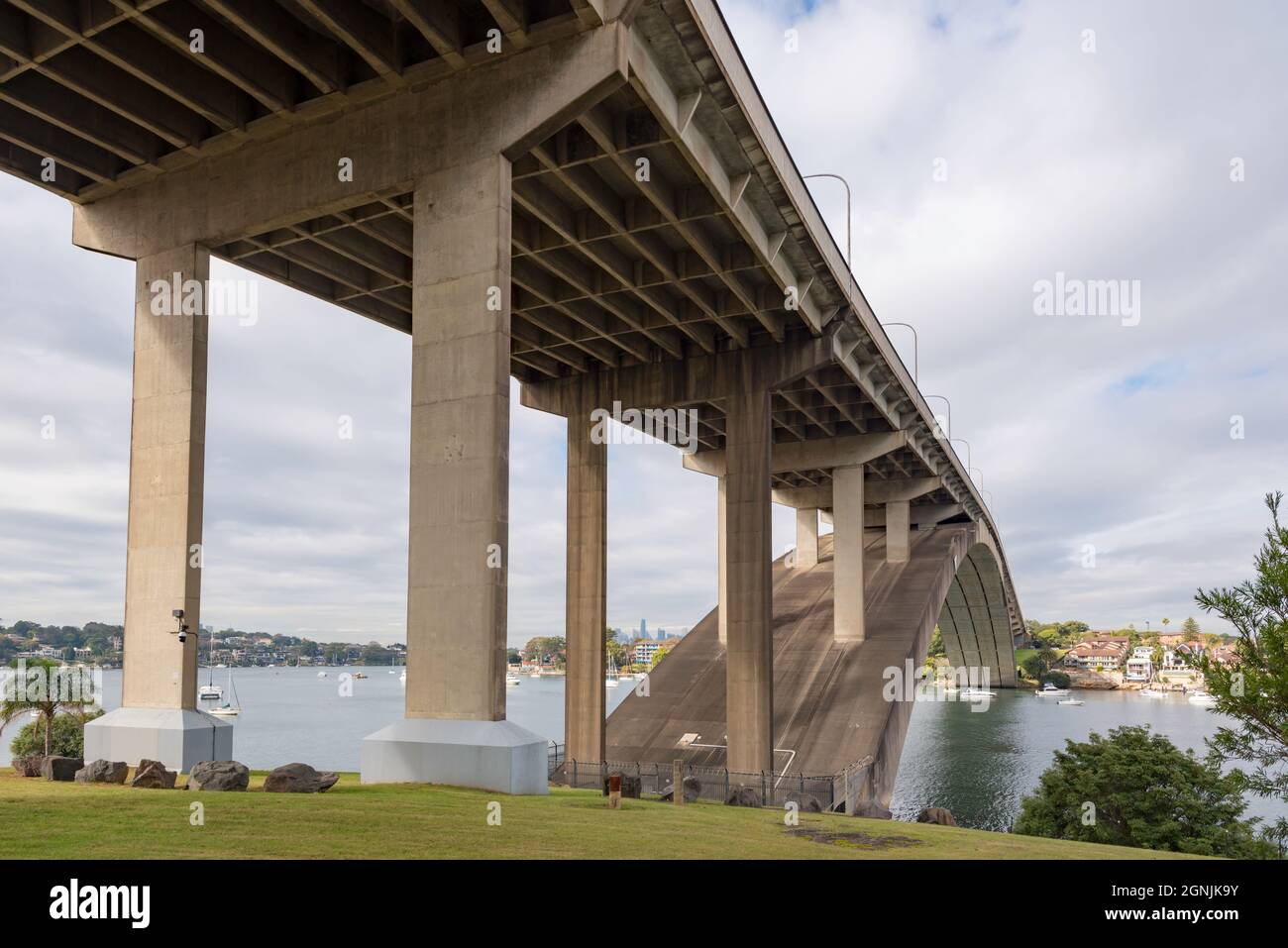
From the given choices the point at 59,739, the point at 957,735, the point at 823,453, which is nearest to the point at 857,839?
the point at 59,739

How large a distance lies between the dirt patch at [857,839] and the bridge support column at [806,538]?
58700 mm

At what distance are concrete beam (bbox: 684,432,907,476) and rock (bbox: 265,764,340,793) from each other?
4549cm

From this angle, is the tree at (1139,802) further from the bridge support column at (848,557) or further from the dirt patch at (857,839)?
the bridge support column at (848,557)

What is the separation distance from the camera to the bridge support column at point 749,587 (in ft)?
132

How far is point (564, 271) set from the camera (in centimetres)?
3306

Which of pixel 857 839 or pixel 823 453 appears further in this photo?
pixel 823 453

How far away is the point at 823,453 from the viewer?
6006cm

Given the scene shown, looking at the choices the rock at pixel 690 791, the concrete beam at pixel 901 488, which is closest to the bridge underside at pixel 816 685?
the concrete beam at pixel 901 488

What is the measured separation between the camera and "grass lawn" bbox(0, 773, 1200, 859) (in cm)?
1127

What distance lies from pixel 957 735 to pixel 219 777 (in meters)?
76.3

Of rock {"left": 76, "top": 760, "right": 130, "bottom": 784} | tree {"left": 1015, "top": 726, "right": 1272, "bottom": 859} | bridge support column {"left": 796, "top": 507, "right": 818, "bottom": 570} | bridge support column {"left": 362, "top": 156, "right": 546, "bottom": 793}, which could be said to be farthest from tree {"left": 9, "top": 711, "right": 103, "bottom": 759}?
bridge support column {"left": 796, "top": 507, "right": 818, "bottom": 570}

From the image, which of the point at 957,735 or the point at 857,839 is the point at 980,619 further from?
the point at 857,839
